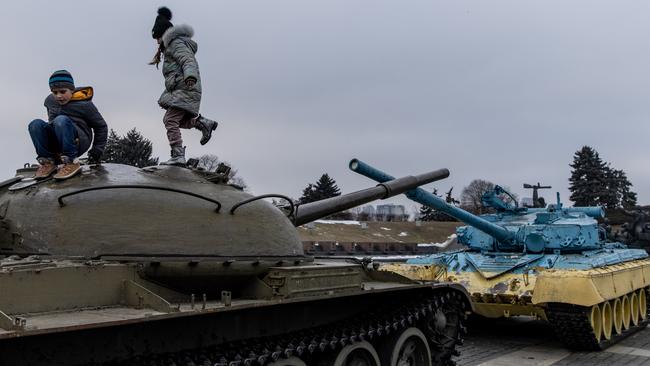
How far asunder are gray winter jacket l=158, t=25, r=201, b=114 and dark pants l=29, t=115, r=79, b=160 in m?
0.87

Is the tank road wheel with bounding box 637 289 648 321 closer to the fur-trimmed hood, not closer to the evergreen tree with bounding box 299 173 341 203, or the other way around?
the fur-trimmed hood

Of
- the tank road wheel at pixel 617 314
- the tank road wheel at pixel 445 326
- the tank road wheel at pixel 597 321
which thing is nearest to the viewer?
the tank road wheel at pixel 445 326

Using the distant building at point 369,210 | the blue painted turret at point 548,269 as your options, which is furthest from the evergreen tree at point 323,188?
the blue painted turret at point 548,269

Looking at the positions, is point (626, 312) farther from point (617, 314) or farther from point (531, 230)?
point (531, 230)

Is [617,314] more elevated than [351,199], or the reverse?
[351,199]

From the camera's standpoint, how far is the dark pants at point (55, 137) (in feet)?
15.3

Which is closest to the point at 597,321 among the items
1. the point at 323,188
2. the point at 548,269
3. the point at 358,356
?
the point at 548,269

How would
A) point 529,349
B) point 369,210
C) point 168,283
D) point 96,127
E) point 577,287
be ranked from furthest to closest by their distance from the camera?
1. point 369,210
2. point 529,349
3. point 577,287
4. point 96,127
5. point 168,283

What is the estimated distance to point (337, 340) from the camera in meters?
5.42

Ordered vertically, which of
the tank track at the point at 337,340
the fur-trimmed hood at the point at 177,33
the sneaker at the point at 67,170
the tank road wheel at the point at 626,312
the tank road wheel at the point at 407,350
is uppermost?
the fur-trimmed hood at the point at 177,33

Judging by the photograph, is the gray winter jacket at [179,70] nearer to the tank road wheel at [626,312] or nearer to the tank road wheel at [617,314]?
the tank road wheel at [617,314]

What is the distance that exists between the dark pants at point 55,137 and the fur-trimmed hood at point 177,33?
108 centimetres

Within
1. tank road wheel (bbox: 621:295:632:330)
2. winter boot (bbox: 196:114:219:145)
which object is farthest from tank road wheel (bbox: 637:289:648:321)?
winter boot (bbox: 196:114:219:145)

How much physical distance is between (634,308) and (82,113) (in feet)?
37.5
